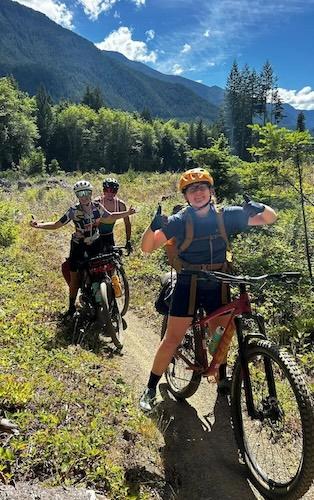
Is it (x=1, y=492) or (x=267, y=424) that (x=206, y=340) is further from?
(x=1, y=492)

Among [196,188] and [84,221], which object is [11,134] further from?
[196,188]

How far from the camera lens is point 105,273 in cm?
780

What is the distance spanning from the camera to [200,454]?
16.4 feet

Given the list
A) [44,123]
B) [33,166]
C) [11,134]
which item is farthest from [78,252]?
[44,123]

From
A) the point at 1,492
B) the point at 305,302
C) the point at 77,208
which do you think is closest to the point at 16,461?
the point at 1,492

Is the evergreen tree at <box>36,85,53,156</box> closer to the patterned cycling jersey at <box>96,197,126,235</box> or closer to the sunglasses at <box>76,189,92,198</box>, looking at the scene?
the patterned cycling jersey at <box>96,197,126,235</box>

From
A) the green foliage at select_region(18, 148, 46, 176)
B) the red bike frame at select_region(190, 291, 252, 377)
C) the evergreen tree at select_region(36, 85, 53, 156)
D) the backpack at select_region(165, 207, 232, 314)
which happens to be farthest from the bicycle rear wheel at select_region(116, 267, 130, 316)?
the evergreen tree at select_region(36, 85, 53, 156)

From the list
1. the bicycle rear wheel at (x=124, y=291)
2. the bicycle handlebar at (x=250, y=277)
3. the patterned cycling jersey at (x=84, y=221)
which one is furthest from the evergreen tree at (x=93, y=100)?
the bicycle handlebar at (x=250, y=277)

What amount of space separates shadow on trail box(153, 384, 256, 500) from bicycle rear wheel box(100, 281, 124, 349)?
160 cm

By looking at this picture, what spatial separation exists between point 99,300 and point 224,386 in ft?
8.73

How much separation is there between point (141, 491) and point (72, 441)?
31.3 inches

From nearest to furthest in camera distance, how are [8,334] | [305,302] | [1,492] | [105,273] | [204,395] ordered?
[1,492]
[204,395]
[8,334]
[105,273]
[305,302]

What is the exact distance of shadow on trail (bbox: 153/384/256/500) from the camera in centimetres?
443

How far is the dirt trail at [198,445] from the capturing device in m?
4.45
